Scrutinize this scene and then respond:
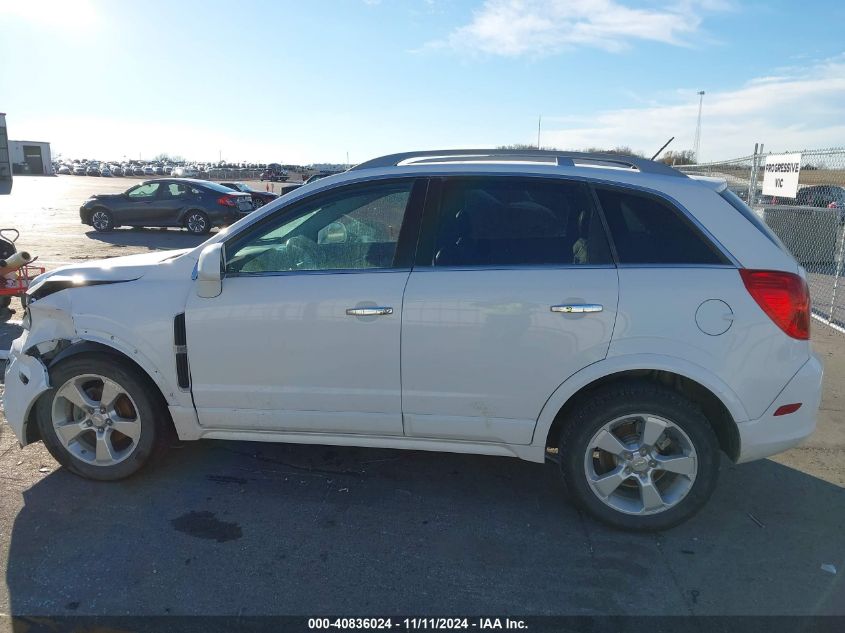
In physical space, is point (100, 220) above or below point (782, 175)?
below

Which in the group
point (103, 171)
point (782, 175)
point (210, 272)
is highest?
point (103, 171)

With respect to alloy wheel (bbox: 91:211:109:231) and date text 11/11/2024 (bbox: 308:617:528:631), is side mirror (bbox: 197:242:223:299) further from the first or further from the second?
alloy wheel (bbox: 91:211:109:231)

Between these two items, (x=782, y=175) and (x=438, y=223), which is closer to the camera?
(x=438, y=223)

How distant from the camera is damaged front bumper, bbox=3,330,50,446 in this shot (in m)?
3.65

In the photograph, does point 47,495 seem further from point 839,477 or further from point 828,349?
point 828,349

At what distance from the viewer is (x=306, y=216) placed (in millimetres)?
3586

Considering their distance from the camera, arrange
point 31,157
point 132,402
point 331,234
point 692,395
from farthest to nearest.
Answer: point 31,157, point 132,402, point 331,234, point 692,395

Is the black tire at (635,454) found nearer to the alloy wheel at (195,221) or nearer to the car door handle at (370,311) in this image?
the car door handle at (370,311)

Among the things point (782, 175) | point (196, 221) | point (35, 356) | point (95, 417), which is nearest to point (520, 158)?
point (95, 417)

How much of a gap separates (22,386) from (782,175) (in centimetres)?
1083

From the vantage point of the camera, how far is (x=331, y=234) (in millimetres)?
3555

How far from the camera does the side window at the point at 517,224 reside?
329cm

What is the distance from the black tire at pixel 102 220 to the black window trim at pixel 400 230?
54.3 ft

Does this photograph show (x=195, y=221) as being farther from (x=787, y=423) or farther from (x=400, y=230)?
(x=787, y=423)
